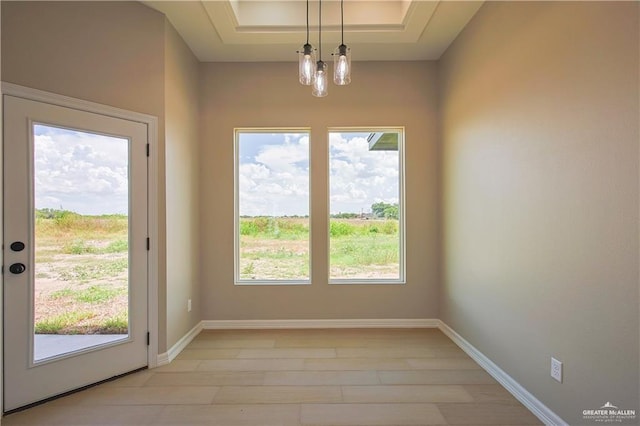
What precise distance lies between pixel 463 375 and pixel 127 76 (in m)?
3.69

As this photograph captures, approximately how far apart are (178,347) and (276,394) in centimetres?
124

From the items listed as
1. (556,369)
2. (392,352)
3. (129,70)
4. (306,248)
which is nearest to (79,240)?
(129,70)

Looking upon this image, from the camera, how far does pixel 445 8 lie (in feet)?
8.65

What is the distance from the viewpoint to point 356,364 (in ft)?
8.74

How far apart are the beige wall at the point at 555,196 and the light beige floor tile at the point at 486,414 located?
0.17m

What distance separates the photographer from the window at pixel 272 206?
142 inches

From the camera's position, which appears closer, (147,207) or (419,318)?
(147,207)

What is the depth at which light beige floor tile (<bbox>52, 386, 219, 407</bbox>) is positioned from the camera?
2152 mm

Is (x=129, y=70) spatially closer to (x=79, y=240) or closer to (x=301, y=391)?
(x=79, y=240)

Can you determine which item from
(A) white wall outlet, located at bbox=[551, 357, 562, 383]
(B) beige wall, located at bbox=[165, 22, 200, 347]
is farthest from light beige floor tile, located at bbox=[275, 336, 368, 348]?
(A) white wall outlet, located at bbox=[551, 357, 562, 383]

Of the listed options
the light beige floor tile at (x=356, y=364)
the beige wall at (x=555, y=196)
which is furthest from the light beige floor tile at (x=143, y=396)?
the beige wall at (x=555, y=196)

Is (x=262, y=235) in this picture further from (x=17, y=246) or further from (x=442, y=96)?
(x=442, y=96)

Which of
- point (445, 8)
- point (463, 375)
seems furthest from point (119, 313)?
point (445, 8)

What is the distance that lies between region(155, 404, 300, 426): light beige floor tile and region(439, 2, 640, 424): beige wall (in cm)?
166
